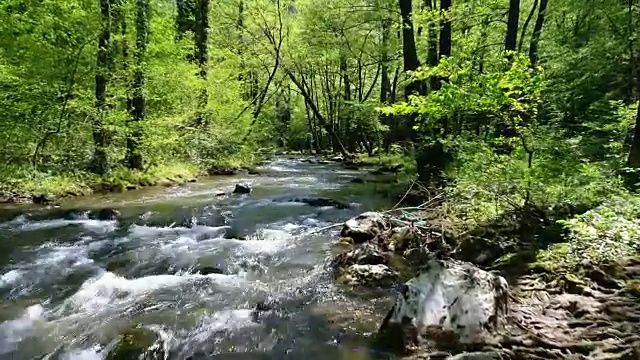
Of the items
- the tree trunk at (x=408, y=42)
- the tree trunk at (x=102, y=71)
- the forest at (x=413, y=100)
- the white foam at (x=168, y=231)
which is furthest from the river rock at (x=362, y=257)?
the tree trunk at (x=102, y=71)

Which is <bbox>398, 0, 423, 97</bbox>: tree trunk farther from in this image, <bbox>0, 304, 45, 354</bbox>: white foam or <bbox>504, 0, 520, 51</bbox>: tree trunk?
<bbox>0, 304, 45, 354</bbox>: white foam

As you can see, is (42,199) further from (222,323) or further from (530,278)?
(530,278)

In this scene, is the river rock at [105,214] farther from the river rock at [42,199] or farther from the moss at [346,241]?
the moss at [346,241]

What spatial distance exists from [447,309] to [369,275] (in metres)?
2.10

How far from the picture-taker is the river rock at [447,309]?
4.51 m

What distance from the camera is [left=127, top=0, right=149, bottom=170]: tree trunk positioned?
51.6ft

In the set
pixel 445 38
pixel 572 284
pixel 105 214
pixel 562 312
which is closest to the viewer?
pixel 562 312

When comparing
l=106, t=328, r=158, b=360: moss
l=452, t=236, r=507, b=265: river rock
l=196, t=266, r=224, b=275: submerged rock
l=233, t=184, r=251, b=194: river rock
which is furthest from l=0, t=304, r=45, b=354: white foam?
l=233, t=184, r=251, b=194: river rock

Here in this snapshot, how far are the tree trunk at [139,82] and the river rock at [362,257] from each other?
10777 millimetres

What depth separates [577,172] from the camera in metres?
8.06

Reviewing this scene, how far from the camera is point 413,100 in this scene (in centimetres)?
820

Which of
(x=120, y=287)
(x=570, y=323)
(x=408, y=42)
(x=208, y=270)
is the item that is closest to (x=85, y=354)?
(x=120, y=287)

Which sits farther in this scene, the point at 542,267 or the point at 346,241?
the point at 346,241

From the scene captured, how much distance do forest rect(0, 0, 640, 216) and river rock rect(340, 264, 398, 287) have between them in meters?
2.35
